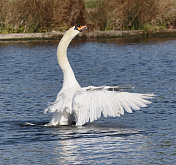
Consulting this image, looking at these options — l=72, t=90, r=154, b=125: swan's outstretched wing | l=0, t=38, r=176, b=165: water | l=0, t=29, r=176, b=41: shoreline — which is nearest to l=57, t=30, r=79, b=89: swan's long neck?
l=72, t=90, r=154, b=125: swan's outstretched wing

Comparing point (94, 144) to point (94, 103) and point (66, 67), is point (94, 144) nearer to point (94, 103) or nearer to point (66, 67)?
point (94, 103)

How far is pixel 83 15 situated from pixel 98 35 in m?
1.68

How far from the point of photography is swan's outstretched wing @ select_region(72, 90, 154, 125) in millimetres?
9016

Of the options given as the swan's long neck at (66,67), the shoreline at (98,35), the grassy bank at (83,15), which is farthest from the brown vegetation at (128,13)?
the swan's long neck at (66,67)

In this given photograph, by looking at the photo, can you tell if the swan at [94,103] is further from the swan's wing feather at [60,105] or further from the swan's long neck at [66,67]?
the swan's long neck at [66,67]

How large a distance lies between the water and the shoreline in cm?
620

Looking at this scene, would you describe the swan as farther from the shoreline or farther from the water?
the shoreline

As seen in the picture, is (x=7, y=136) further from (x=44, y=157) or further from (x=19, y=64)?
(x=19, y=64)

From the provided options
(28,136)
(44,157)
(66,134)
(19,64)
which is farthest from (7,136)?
(19,64)

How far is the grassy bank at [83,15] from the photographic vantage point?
3097cm

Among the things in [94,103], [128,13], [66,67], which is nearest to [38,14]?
[128,13]

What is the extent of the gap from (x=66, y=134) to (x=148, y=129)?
1.57m

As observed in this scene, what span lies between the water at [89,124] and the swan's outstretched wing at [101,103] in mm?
417

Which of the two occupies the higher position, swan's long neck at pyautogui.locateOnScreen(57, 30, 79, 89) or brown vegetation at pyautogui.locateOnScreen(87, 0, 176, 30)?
brown vegetation at pyautogui.locateOnScreen(87, 0, 176, 30)
